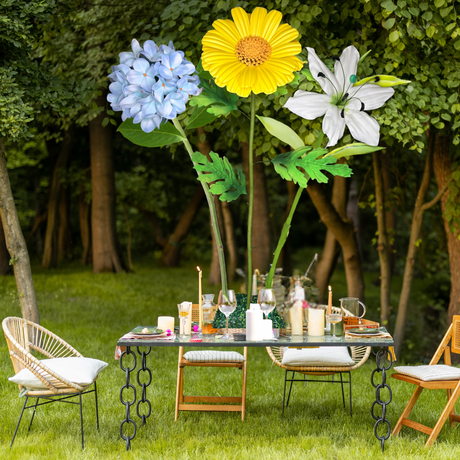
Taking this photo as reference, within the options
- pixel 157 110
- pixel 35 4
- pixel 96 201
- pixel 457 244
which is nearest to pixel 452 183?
pixel 457 244

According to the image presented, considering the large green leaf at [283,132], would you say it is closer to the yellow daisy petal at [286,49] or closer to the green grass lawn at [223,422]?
the yellow daisy petal at [286,49]

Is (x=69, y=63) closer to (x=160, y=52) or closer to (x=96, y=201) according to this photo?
(x=160, y=52)

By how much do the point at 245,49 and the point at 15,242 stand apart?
3.06m

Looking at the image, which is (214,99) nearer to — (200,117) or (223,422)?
(200,117)

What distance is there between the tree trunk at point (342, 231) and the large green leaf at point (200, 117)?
2614 mm

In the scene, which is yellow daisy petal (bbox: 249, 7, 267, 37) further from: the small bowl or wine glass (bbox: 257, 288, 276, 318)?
the small bowl

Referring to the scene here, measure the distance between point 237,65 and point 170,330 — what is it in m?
1.80

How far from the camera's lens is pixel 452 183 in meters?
6.27

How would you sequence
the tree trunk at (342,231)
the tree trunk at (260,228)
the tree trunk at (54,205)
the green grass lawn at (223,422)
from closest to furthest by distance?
the green grass lawn at (223,422)
the tree trunk at (342,231)
the tree trunk at (260,228)
the tree trunk at (54,205)

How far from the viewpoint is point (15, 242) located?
237 inches

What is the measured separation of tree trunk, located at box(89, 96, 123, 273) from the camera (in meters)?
12.1

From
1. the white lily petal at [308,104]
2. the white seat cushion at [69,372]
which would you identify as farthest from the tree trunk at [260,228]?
the white seat cushion at [69,372]

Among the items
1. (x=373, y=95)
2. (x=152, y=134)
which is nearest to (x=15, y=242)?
(x=152, y=134)

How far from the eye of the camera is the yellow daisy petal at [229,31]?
426 centimetres
